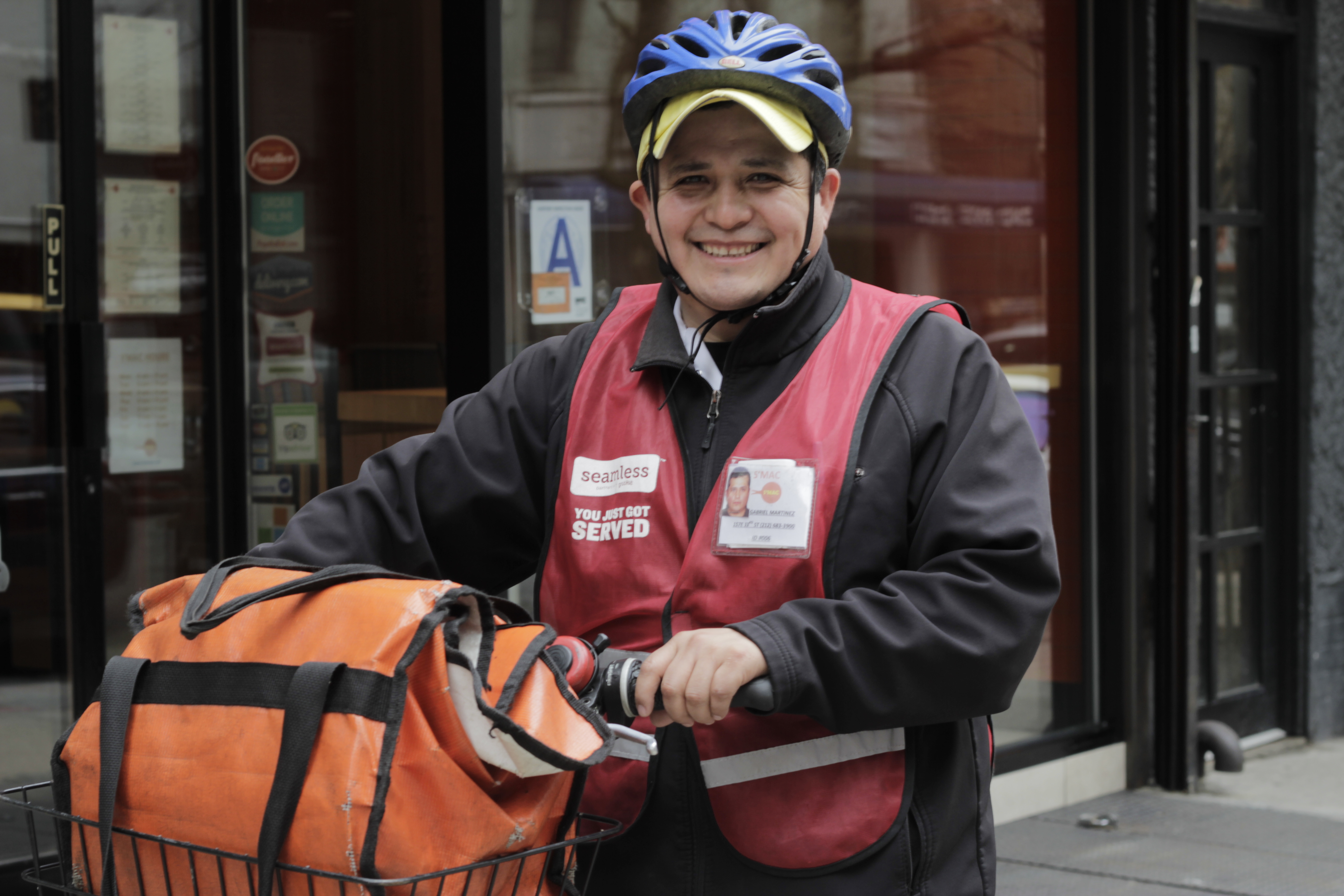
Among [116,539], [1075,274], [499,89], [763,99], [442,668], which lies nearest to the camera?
[442,668]

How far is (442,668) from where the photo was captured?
4.77ft

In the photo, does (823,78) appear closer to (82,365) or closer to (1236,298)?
(82,365)

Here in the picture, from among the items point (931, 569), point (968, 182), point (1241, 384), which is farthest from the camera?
point (1241, 384)

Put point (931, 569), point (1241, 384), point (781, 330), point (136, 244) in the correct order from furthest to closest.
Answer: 1. point (1241, 384)
2. point (136, 244)
3. point (781, 330)
4. point (931, 569)

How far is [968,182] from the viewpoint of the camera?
5.51m

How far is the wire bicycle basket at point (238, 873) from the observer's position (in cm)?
139

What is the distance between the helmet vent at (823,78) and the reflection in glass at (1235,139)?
15.7ft

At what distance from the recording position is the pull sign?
4211 mm

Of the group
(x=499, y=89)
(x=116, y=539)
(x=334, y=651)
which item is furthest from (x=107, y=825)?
(x=116, y=539)

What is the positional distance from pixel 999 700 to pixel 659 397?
0.57 m

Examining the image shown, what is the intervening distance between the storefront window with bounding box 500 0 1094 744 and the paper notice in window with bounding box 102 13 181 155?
158 centimetres

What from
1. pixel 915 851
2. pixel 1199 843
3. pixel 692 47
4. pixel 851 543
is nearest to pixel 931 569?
pixel 851 543

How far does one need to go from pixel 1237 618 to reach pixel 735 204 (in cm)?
516

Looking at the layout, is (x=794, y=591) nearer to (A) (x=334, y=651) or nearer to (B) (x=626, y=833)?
(B) (x=626, y=833)
